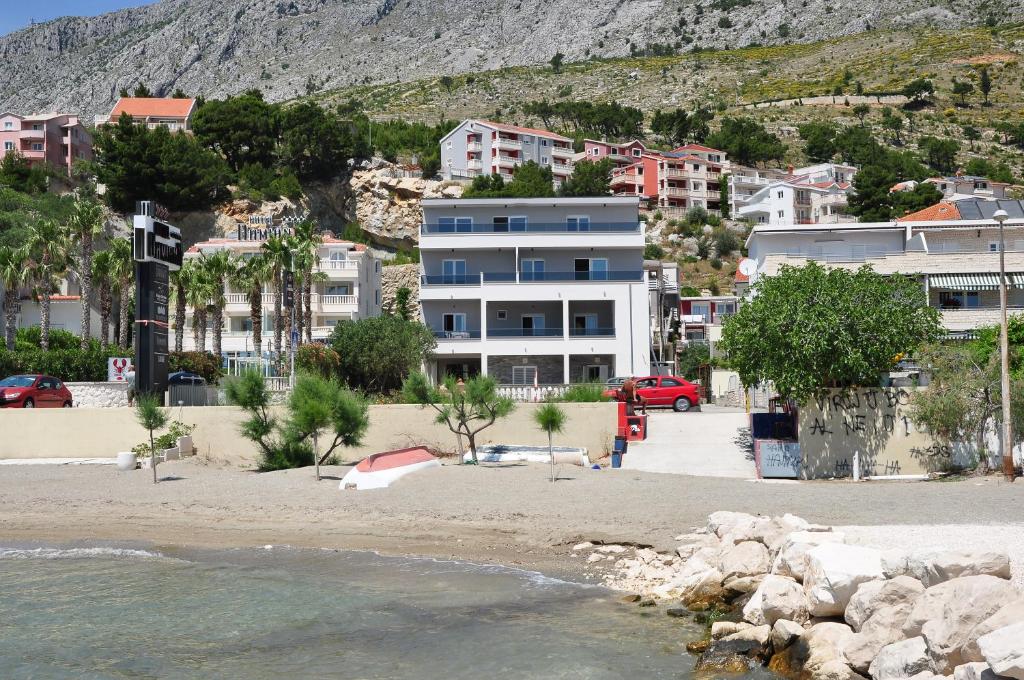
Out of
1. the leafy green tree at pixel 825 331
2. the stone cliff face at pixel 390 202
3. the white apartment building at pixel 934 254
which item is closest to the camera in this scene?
the leafy green tree at pixel 825 331

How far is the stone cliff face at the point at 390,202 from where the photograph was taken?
94.9 m

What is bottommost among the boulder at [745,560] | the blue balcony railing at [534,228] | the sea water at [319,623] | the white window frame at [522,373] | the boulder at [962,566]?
the sea water at [319,623]

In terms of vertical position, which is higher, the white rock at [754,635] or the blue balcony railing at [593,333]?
the blue balcony railing at [593,333]

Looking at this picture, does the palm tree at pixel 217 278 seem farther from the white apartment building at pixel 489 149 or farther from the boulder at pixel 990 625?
the white apartment building at pixel 489 149

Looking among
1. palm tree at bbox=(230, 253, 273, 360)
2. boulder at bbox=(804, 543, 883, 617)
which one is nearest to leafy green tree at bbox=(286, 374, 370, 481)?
boulder at bbox=(804, 543, 883, 617)

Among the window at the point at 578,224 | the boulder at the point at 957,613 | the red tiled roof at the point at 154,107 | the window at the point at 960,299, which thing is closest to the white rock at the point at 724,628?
the boulder at the point at 957,613

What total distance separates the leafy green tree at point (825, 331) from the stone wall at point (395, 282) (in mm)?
52077

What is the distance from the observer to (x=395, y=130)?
119 m

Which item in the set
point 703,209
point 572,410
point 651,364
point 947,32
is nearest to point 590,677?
point 572,410

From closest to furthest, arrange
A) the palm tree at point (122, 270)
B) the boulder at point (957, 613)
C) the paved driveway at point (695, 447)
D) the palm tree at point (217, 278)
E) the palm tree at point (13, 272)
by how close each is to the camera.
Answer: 1. the boulder at point (957, 613)
2. the paved driveway at point (695, 447)
3. the palm tree at point (13, 272)
4. the palm tree at point (122, 270)
5. the palm tree at point (217, 278)

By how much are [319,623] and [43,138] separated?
356 ft

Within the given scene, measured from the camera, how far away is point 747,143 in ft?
450

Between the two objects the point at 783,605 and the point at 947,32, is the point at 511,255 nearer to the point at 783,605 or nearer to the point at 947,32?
the point at 783,605

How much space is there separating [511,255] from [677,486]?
32.8m
